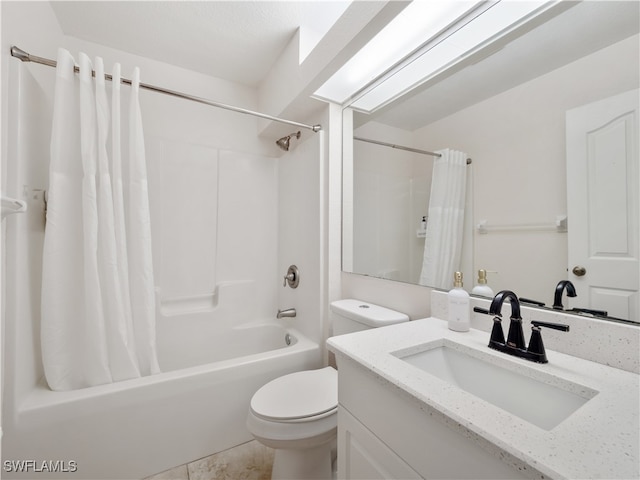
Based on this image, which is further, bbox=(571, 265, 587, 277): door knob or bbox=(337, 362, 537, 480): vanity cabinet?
bbox=(571, 265, 587, 277): door knob

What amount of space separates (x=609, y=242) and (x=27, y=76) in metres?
2.17

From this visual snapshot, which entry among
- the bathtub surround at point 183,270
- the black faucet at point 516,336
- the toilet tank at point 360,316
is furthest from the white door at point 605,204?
the bathtub surround at point 183,270

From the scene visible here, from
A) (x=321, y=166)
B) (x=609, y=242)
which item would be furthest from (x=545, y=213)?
(x=321, y=166)

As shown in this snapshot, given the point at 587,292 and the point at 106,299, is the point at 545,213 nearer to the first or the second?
the point at 587,292

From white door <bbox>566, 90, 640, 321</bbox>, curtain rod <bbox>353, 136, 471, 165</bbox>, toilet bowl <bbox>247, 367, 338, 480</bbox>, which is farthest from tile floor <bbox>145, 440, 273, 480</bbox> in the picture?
curtain rod <bbox>353, 136, 471, 165</bbox>

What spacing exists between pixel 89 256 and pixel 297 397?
111 cm

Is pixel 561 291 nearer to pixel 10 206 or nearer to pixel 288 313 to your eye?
pixel 288 313

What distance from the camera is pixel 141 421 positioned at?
1.18m

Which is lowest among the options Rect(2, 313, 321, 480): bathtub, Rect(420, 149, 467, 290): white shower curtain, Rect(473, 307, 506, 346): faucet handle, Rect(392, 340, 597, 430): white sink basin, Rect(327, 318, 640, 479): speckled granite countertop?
Rect(2, 313, 321, 480): bathtub

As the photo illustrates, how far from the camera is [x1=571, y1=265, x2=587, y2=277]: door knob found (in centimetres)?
76

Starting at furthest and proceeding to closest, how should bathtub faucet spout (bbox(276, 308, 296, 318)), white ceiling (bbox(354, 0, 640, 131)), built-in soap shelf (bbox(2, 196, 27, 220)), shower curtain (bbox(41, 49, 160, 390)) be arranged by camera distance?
bathtub faucet spout (bbox(276, 308, 296, 318)) < shower curtain (bbox(41, 49, 160, 390)) < built-in soap shelf (bbox(2, 196, 27, 220)) < white ceiling (bbox(354, 0, 640, 131))

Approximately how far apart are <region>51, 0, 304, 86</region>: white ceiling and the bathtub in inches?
74.7

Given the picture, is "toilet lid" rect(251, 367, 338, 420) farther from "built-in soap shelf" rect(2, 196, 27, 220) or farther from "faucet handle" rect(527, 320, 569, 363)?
"built-in soap shelf" rect(2, 196, 27, 220)

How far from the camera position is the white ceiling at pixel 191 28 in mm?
1436
